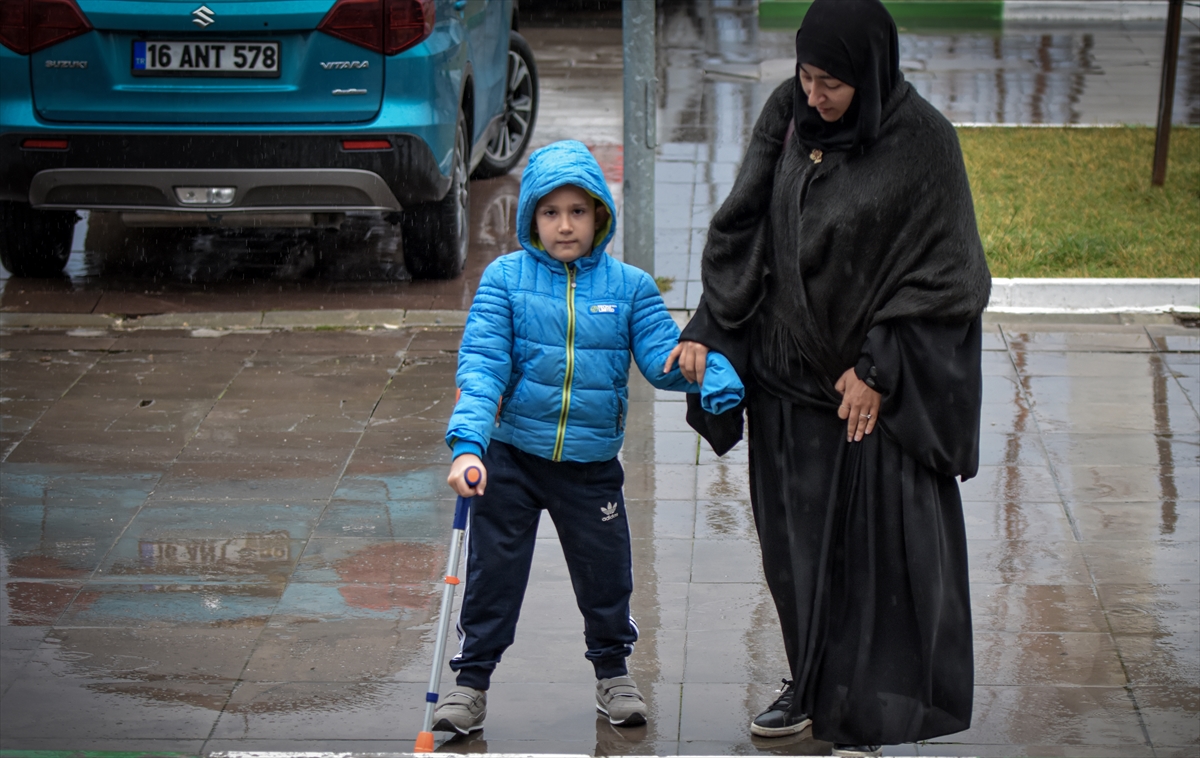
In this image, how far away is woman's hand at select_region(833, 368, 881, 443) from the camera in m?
3.53

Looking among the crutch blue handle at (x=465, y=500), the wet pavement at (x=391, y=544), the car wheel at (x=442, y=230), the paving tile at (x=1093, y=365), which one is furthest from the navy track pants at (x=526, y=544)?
A: the car wheel at (x=442, y=230)

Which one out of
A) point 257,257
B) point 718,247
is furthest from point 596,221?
point 257,257

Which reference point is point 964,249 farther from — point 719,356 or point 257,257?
point 257,257

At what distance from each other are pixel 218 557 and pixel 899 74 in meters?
2.85

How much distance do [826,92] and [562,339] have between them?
0.92m

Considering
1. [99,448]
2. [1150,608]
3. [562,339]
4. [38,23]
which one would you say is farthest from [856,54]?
[38,23]

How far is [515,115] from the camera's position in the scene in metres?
10.7

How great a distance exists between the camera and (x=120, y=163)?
24.4 ft

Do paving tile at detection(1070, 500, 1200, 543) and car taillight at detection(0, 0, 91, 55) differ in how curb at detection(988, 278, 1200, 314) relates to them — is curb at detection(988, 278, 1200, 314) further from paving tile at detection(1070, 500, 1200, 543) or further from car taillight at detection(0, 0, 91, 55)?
car taillight at detection(0, 0, 91, 55)

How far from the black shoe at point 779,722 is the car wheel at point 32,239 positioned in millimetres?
5698

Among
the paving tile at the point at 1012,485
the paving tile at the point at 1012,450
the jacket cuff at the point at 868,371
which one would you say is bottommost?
the paving tile at the point at 1012,450

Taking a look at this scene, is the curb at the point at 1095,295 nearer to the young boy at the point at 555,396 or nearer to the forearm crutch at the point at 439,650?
the young boy at the point at 555,396

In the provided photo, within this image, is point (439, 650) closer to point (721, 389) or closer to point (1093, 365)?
point (721, 389)

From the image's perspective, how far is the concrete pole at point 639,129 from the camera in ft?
24.8
